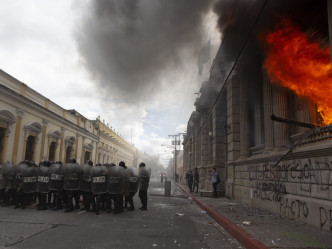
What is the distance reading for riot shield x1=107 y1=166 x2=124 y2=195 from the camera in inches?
322

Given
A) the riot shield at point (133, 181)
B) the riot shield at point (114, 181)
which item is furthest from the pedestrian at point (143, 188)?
the riot shield at point (114, 181)

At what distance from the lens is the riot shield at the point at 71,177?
832cm

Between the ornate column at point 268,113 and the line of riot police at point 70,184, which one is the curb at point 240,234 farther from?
the ornate column at point 268,113

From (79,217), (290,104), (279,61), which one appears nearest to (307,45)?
(279,61)

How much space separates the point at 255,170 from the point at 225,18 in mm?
5504

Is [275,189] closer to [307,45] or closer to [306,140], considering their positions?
[306,140]

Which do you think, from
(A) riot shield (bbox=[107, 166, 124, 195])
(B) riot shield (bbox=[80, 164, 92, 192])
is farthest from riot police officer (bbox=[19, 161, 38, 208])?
(A) riot shield (bbox=[107, 166, 124, 195])

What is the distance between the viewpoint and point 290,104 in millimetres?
9367

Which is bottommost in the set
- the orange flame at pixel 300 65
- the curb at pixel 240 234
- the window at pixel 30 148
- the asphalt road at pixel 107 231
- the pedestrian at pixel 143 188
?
the asphalt road at pixel 107 231

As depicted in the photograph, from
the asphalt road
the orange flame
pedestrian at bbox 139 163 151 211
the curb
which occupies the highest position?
the orange flame

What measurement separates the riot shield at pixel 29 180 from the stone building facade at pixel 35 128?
8.84 metres

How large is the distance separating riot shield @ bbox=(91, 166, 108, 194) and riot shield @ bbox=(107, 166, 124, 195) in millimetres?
146

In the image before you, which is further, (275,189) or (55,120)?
(55,120)

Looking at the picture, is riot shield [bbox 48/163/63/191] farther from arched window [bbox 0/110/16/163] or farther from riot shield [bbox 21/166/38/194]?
arched window [bbox 0/110/16/163]
